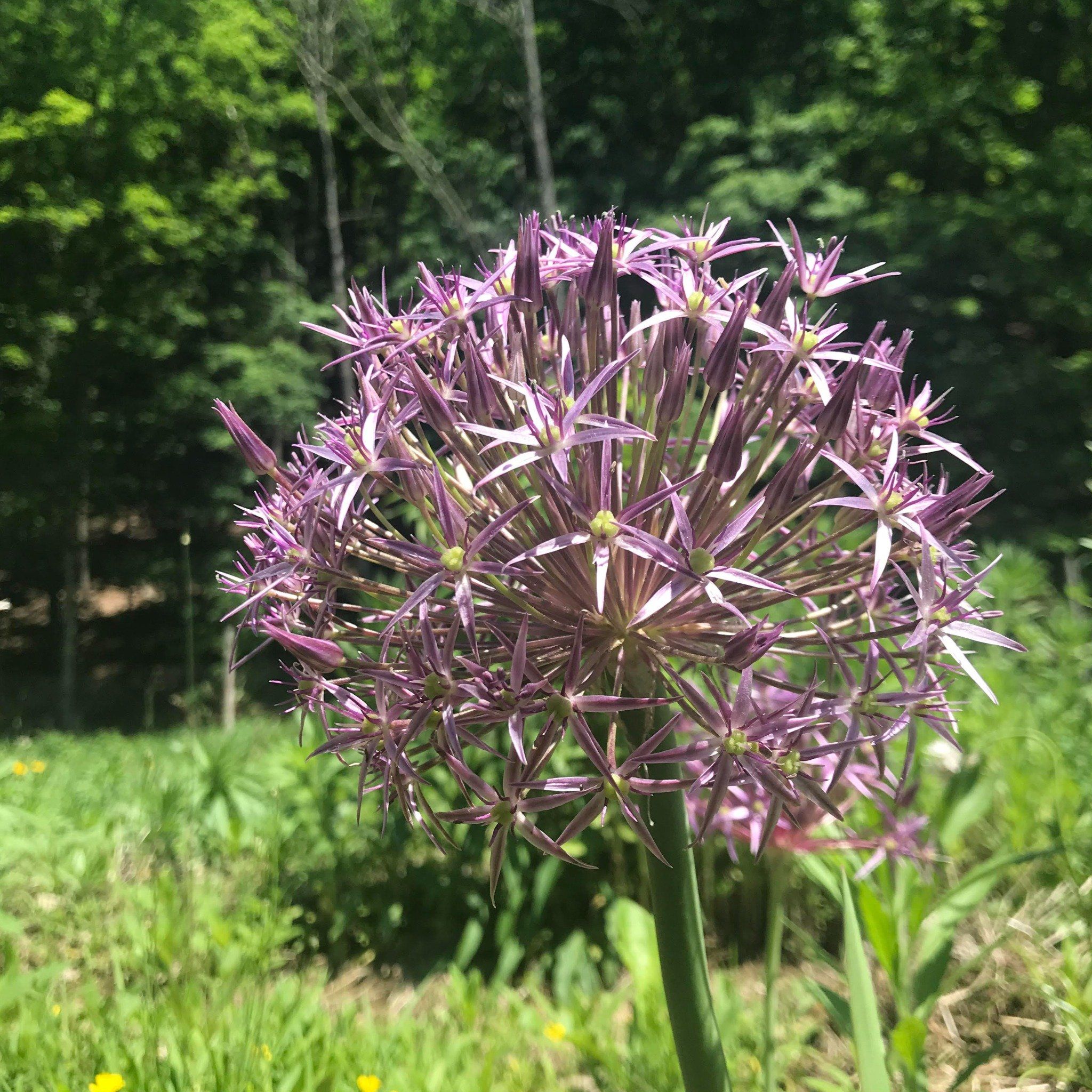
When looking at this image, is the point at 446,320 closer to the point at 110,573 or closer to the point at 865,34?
the point at 110,573

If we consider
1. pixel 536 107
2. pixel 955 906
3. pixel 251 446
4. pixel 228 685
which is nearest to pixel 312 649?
A: pixel 251 446

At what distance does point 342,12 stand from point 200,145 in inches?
276

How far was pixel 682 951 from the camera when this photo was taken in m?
1.28

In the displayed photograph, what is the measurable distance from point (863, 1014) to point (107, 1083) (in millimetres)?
1808

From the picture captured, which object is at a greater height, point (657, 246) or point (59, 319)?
point (59, 319)

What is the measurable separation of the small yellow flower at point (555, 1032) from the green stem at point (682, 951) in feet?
4.81

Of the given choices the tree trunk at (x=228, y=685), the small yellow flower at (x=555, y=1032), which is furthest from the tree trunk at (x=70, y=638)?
the small yellow flower at (x=555, y=1032)

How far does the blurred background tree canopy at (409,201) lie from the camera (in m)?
14.8

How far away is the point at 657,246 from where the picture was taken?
1.44m

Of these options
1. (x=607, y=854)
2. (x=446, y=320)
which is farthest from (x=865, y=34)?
(x=446, y=320)

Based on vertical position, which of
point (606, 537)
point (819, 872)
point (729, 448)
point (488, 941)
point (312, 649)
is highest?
point (729, 448)

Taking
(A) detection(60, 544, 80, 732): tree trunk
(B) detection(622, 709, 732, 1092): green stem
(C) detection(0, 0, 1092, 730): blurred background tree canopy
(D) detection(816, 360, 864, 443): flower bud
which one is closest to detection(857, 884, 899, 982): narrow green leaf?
(B) detection(622, 709, 732, 1092): green stem

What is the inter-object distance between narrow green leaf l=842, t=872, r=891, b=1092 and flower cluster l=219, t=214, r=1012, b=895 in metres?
→ 0.30

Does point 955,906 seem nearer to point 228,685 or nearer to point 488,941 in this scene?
point 488,941
